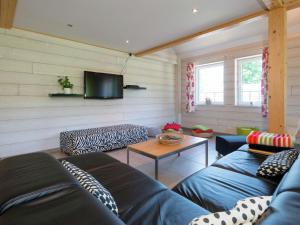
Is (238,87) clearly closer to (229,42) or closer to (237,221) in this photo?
(229,42)

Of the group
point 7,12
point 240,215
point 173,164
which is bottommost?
point 173,164

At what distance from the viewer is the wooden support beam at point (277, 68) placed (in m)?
2.58

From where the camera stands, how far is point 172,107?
235 inches

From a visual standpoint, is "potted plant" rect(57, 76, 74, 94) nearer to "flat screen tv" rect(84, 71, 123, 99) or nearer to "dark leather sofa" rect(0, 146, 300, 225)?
"flat screen tv" rect(84, 71, 123, 99)

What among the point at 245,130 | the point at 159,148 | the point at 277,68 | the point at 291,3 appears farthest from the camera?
the point at 245,130

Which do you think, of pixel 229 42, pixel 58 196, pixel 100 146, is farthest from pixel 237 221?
pixel 229 42

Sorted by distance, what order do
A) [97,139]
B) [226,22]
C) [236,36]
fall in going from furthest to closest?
[236,36] → [97,139] → [226,22]

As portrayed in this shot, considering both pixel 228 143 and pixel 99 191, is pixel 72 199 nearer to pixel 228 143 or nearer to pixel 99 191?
pixel 99 191

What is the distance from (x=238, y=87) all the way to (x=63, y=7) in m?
4.17

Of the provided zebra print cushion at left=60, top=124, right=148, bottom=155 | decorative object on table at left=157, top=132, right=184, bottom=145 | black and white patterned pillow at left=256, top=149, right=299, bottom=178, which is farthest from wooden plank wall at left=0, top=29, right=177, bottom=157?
black and white patterned pillow at left=256, top=149, right=299, bottom=178

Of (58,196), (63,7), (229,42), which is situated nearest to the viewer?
(58,196)

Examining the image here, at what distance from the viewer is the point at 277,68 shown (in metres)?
2.63

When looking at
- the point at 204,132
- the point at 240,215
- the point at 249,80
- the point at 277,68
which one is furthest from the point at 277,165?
the point at 249,80

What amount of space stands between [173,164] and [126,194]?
1.78 meters
